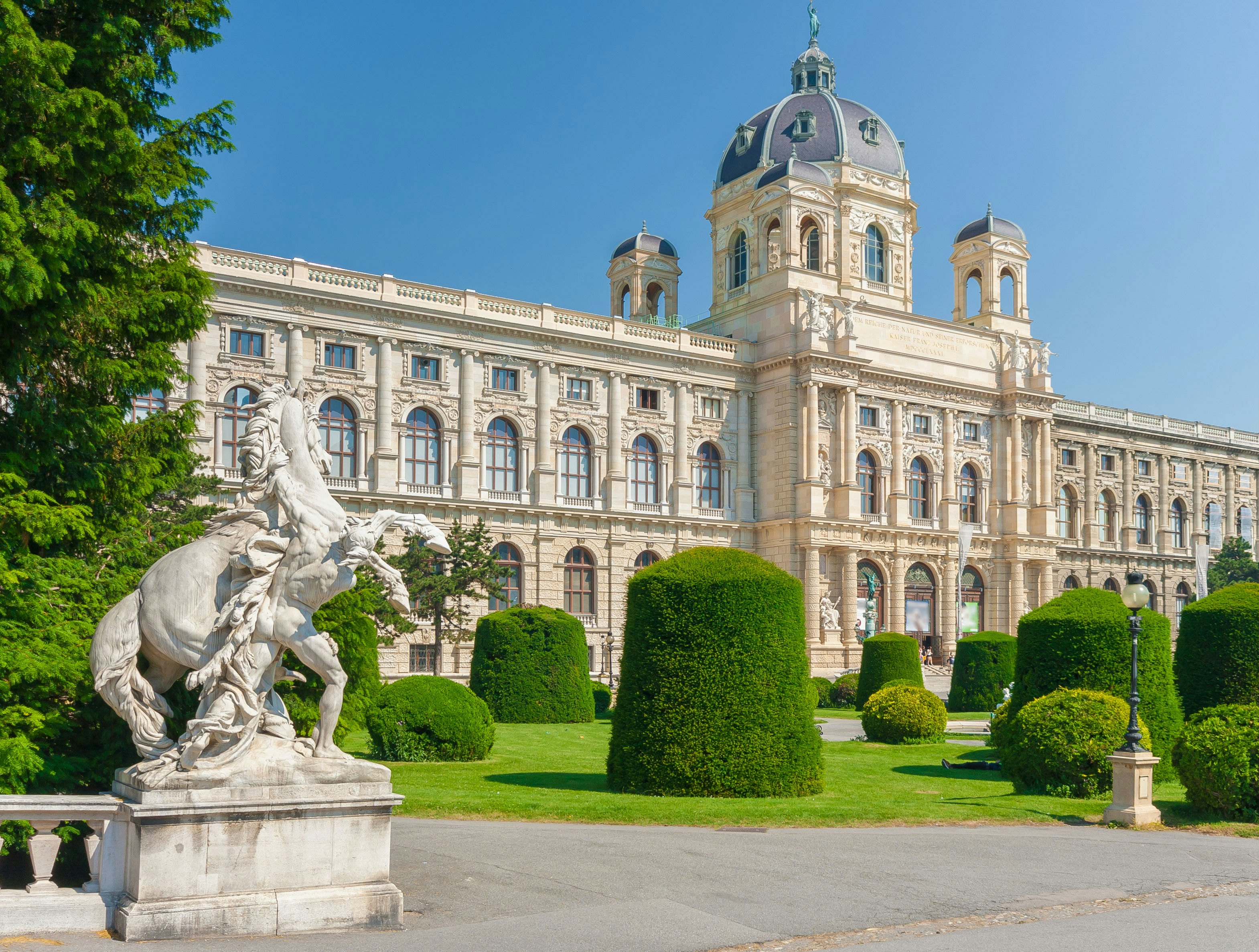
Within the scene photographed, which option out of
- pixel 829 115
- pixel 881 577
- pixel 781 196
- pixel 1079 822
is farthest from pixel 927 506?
pixel 1079 822

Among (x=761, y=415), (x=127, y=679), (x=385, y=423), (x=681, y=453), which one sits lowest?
(x=127, y=679)

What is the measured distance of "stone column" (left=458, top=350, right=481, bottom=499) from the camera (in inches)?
1875

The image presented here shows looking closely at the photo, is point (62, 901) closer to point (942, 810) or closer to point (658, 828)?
point (658, 828)

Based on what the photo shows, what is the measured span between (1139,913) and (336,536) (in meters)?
7.43

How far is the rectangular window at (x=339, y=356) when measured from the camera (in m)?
45.1

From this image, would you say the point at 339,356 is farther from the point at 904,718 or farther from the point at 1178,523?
the point at 1178,523

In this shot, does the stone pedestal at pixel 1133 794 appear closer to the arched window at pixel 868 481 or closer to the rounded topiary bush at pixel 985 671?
Result: the rounded topiary bush at pixel 985 671

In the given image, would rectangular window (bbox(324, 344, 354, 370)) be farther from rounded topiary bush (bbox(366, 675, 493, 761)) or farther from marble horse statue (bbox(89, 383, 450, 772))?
marble horse statue (bbox(89, 383, 450, 772))

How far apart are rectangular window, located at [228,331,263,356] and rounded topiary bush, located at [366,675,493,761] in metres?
26.1

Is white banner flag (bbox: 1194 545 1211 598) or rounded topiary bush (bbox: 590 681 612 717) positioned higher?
white banner flag (bbox: 1194 545 1211 598)

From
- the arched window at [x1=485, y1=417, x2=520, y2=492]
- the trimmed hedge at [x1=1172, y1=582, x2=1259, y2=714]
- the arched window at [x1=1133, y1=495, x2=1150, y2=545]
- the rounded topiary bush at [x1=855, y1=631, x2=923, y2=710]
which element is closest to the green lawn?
the trimmed hedge at [x1=1172, y1=582, x2=1259, y2=714]

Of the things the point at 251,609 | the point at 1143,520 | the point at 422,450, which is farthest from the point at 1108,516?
the point at 251,609

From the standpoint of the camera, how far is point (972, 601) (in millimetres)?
61000

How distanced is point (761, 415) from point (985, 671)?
20.3m
